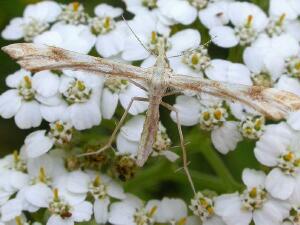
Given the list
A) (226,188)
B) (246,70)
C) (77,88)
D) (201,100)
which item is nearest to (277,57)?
(246,70)

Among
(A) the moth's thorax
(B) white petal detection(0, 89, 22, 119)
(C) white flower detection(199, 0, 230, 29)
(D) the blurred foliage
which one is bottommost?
(D) the blurred foliage

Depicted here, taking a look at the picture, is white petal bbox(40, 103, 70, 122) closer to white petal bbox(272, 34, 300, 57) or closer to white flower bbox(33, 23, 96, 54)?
white flower bbox(33, 23, 96, 54)

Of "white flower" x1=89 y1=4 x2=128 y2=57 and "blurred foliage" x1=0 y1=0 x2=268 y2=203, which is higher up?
"white flower" x1=89 y1=4 x2=128 y2=57

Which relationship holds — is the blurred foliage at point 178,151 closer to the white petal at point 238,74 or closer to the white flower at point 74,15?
the white petal at point 238,74

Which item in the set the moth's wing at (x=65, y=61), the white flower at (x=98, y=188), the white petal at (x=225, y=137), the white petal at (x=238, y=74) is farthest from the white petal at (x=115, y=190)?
the white petal at (x=238, y=74)

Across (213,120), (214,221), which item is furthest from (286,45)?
(214,221)

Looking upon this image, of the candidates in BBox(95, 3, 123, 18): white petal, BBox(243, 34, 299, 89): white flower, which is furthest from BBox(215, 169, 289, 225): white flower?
BBox(95, 3, 123, 18): white petal
